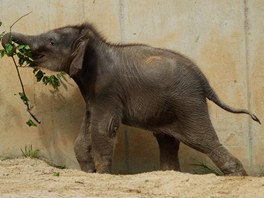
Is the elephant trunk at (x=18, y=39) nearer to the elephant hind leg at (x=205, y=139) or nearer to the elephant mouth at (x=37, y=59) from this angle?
the elephant mouth at (x=37, y=59)

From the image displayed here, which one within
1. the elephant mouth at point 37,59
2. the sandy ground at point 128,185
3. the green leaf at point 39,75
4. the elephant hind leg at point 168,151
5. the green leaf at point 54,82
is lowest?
the elephant hind leg at point 168,151

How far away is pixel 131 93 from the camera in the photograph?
25.3ft

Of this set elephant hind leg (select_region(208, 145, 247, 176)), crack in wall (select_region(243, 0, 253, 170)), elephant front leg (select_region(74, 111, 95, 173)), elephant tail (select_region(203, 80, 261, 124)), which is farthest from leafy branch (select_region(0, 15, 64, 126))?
crack in wall (select_region(243, 0, 253, 170))

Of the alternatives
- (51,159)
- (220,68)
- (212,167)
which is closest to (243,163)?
(212,167)

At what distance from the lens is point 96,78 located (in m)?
7.68

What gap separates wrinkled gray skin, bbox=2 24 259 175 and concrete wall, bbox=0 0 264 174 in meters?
0.41

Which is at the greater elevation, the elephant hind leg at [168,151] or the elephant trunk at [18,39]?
the elephant trunk at [18,39]

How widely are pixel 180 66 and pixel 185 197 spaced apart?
7.10ft

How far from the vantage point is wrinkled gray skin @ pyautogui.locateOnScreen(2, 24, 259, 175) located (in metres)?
7.57

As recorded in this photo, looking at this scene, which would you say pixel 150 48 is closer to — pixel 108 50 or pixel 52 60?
pixel 108 50

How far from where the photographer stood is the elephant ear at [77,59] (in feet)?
25.2

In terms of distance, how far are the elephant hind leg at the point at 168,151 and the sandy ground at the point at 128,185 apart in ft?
4.08

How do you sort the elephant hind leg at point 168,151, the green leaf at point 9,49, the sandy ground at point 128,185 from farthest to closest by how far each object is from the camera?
the elephant hind leg at point 168,151
the green leaf at point 9,49
the sandy ground at point 128,185

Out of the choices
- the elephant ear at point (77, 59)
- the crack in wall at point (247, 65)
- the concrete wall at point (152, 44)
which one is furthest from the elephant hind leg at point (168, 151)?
the elephant ear at point (77, 59)
